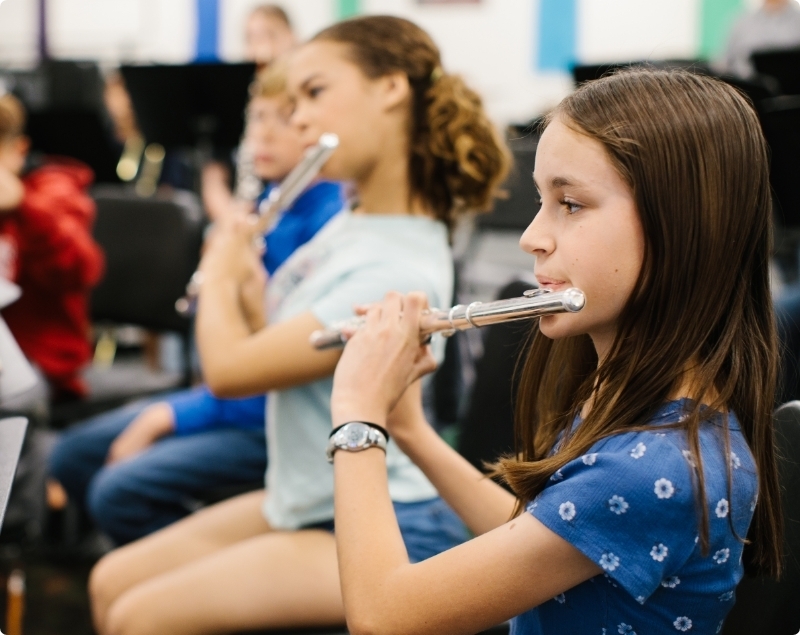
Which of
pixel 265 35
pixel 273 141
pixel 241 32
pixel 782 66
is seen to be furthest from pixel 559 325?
pixel 241 32

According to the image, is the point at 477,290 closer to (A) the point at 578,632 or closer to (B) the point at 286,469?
(B) the point at 286,469

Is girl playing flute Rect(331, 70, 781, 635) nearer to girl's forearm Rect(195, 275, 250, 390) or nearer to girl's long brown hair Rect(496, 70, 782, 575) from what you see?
girl's long brown hair Rect(496, 70, 782, 575)

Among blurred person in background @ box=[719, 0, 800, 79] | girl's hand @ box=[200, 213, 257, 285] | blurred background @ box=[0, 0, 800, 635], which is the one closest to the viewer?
girl's hand @ box=[200, 213, 257, 285]

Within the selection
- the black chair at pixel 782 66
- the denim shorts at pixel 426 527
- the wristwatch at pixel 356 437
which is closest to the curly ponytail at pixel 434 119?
the denim shorts at pixel 426 527

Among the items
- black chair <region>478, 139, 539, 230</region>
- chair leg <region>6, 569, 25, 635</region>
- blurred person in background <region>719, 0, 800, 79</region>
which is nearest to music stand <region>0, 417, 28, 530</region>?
chair leg <region>6, 569, 25, 635</region>

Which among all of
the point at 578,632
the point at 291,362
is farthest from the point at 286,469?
the point at 578,632

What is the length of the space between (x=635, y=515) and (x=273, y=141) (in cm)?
139

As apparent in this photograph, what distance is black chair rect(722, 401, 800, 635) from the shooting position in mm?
814

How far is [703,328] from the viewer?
737mm

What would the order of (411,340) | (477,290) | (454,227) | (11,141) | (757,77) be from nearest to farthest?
(411,340) < (454,227) < (11,141) < (757,77) < (477,290)

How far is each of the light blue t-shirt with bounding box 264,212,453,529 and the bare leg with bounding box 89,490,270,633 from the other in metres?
0.04

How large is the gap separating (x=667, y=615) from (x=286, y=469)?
60 centimetres

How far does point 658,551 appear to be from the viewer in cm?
67

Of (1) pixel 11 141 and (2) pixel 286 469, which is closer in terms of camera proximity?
(2) pixel 286 469
